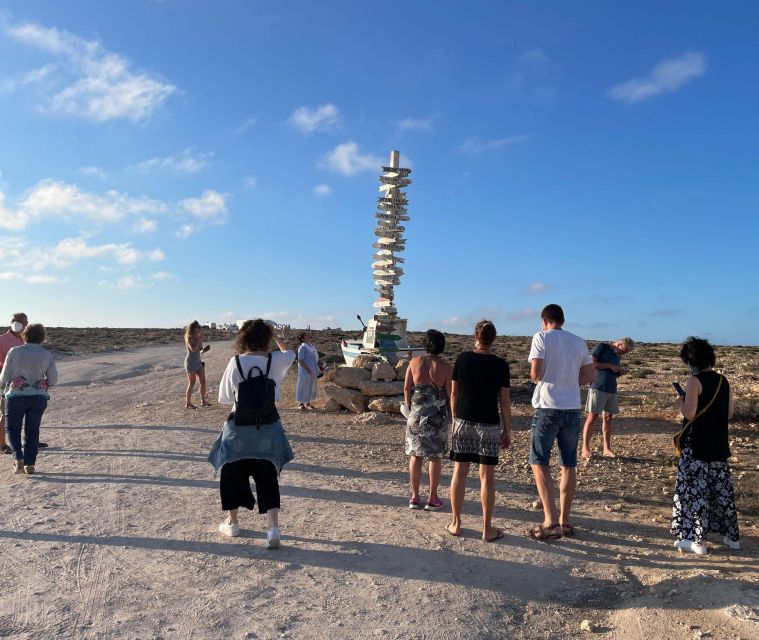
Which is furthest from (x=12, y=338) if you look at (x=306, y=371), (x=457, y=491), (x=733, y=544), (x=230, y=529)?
(x=733, y=544)

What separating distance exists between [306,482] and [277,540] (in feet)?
8.42

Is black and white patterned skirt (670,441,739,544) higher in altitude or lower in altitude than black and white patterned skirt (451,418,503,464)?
lower

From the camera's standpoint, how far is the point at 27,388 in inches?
300

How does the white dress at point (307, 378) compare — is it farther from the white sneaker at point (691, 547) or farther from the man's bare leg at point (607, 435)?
the white sneaker at point (691, 547)

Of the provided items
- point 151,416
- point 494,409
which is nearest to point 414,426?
point 494,409

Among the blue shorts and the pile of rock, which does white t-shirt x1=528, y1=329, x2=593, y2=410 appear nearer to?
the blue shorts

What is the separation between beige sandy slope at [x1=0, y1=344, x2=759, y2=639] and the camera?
4133 mm

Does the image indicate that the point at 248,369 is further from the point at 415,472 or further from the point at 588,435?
the point at 588,435

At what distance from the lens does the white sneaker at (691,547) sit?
547 cm

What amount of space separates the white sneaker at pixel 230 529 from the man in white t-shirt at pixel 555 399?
2.75 m

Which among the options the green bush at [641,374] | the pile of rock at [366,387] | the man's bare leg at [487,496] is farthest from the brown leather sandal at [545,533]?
the green bush at [641,374]

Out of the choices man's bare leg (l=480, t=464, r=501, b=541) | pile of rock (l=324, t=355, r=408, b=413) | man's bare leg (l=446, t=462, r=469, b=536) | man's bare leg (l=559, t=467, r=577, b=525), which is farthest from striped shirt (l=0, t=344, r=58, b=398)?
pile of rock (l=324, t=355, r=408, b=413)

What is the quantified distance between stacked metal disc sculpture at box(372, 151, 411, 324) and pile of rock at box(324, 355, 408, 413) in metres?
1.96

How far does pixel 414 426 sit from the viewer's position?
20.7 feet
